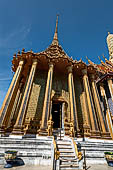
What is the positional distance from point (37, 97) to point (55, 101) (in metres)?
1.93

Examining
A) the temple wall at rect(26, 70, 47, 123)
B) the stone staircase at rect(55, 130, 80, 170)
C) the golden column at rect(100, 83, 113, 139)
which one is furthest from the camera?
the golden column at rect(100, 83, 113, 139)

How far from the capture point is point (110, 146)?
6.62 m

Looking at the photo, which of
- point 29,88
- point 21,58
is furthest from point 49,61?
point 29,88

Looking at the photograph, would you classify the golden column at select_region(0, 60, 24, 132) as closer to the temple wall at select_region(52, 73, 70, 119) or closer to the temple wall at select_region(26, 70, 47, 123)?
the temple wall at select_region(26, 70, 47, 123)

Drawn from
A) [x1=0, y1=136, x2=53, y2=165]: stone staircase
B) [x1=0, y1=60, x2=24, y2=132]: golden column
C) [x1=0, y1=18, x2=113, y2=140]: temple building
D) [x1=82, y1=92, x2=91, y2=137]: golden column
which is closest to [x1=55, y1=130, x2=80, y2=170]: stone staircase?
[x1=0, y1=136, x2=53, y2=165]: stone staircase

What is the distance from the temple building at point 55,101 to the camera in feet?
26.7

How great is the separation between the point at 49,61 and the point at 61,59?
1419mm

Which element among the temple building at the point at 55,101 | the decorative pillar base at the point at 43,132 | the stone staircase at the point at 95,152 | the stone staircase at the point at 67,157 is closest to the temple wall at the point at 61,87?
the temple building at the point at 55,101

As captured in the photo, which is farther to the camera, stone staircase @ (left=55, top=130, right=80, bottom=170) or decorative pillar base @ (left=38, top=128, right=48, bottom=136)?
decorative pillar base @ (left=38, top=128, right=48, bottom=136)

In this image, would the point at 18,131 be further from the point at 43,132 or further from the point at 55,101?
the point at 55,101

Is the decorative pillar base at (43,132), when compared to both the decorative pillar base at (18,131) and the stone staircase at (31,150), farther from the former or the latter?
the decorative pillar base at (18,131)

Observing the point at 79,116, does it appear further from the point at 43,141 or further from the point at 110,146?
the point at 43,141

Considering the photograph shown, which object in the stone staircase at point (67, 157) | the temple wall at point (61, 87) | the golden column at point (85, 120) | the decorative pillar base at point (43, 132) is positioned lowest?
the stone staircase at point (67, 157)

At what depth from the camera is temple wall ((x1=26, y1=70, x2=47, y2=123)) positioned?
31.6 ft
